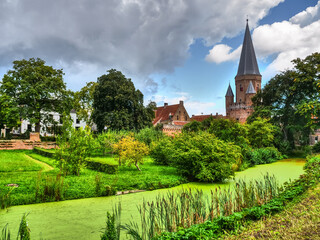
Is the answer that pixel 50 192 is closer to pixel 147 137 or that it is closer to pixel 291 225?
pixel 291 225

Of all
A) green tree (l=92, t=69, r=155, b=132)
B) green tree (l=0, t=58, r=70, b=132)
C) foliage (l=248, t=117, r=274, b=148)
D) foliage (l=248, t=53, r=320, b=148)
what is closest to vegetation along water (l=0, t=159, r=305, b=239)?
foliage (l=248, t=117, r=274, b=148)

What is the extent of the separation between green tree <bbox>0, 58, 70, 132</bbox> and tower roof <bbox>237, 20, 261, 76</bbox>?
45.4 m

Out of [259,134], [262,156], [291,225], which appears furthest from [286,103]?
[291,225]

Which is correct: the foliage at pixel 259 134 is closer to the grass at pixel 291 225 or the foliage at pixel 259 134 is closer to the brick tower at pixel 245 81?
the grass at pixel 291 225

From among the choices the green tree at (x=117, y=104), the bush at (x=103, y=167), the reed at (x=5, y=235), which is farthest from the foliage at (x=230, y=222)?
the green tree at (x=117, y=104)

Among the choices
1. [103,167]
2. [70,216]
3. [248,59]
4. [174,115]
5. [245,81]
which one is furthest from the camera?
[248,59]

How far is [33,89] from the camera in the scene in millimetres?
30859

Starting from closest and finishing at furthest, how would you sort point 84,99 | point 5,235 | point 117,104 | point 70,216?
point 5,235, point 70,216, point 117,104, point 84,99

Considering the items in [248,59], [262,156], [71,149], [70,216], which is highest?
[248,59]

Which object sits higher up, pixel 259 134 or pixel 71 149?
pixel 259 134

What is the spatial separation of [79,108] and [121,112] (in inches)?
479

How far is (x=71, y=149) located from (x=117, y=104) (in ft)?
66.2

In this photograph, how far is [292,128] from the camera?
3356 cm

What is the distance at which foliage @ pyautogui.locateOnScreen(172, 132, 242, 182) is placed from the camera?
45.3ft
